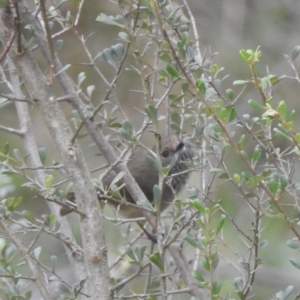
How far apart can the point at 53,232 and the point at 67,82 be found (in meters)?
0.47

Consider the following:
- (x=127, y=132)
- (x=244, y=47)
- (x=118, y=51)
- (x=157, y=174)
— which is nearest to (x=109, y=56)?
(x=118, y=51)

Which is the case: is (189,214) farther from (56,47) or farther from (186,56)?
(56,47)

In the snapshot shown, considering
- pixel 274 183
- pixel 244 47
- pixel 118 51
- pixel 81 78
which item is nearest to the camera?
pixel 274 183

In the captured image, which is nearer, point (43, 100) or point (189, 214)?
point (43, 100)

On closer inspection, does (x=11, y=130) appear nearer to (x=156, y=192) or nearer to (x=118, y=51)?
(x=118, y=51)

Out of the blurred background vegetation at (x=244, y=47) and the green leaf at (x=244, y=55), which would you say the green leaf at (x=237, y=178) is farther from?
the blurred background vegetation at (x=244, y=47)

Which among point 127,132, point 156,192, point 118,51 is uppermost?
point 118,51

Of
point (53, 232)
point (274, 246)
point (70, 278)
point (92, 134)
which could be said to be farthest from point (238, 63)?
point (53, 232)

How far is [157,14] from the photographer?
137 cm

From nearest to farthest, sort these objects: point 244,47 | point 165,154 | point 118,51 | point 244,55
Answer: point 244,55
point 118,51
point 165,154
point 244,47

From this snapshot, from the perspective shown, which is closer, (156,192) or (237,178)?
(156,192)

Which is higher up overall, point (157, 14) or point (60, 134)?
point (157, 14)

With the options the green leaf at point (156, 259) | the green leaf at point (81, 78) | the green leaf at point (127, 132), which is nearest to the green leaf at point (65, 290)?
the green leaf at point (156, 259)

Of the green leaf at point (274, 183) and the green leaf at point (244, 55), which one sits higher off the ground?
the green leaf at point (244, 55)
